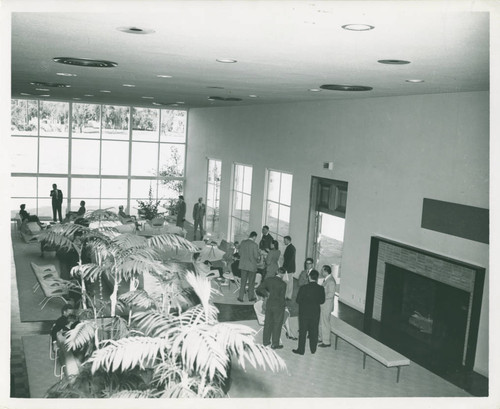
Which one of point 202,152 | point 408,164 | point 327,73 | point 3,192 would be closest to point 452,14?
point 3,192

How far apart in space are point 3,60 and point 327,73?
4.64 m

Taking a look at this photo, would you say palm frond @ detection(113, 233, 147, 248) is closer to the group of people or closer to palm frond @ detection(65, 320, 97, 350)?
palm frond @ detection(65, 320, 97, 350)

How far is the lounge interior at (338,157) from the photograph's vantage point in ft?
13.6

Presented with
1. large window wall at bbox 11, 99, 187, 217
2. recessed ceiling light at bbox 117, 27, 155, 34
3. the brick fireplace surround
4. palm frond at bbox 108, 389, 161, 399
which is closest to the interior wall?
the brick fireplace surround

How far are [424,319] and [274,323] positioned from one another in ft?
9.41

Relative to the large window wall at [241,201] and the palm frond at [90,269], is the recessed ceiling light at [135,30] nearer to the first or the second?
the palm frond at [90,269]

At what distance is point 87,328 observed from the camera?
215 inches

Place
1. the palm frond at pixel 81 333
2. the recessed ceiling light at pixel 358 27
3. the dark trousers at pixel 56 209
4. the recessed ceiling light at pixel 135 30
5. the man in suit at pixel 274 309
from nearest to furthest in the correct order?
the recessed ceiling light at pixel 358 27 → the recessed ceiling light at pixel 135 30 → the palm frond at pixel 81 333 → the man in suit at pixel 274 309 → the dark trousers at pixel 56 209

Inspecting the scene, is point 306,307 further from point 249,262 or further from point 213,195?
point 213,195

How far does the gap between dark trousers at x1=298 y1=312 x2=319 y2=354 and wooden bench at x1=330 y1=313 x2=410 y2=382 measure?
0.41m

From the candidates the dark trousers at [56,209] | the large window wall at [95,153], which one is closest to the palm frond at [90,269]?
the dark trousers at [56,209]

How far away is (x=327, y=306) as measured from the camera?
9.24m

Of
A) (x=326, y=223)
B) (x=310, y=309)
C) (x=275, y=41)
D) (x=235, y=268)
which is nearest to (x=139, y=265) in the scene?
(x=275, y=41)

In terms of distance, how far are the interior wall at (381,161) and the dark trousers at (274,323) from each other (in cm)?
290
